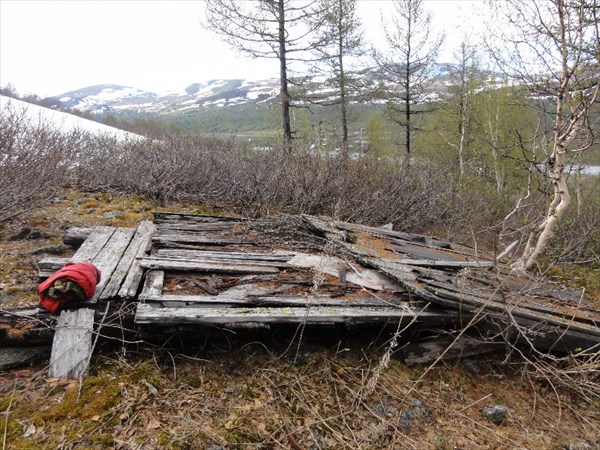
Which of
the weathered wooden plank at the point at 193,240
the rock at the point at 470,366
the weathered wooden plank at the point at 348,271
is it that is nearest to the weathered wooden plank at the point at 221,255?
the weathered wooden plank at the point at 348,271

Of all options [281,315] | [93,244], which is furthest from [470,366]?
[93,244]

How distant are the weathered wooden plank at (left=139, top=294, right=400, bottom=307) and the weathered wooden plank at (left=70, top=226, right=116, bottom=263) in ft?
4.11

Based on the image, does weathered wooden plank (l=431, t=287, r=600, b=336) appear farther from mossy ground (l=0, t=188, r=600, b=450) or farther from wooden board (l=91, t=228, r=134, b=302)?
wooden board (l=91, t=228, r=134, b=302)

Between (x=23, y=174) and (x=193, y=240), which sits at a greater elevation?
(x=23, y=174)

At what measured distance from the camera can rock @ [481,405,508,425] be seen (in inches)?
112

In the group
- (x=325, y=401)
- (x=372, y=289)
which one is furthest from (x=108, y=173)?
(x=325, y=401)

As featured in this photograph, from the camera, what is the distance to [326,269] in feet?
13.0

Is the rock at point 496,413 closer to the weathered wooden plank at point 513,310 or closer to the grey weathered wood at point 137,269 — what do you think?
the weathered wooden plank at point 513,310

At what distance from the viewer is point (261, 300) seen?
311cm

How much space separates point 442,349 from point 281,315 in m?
1.56

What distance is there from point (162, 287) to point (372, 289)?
1902 millimetres

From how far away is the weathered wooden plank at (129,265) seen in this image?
314 cm

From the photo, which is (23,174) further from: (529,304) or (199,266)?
(529,304)

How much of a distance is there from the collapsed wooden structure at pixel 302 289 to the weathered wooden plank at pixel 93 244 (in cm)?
1
